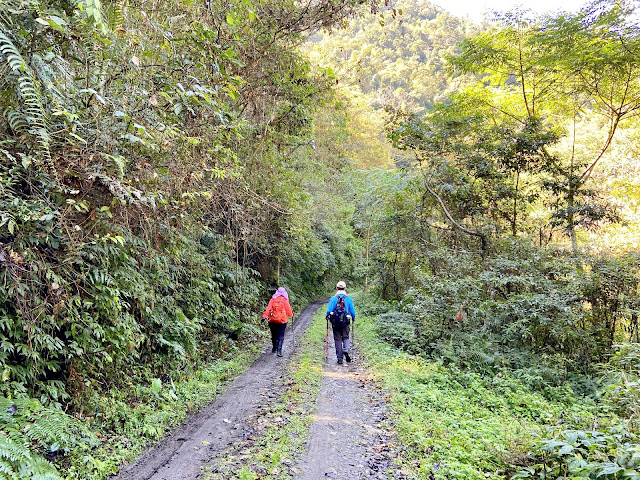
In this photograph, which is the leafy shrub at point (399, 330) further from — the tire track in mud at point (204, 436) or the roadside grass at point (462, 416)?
the tire track in mud at point (204, 436)

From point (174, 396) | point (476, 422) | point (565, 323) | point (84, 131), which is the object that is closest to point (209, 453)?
point (174, 396)

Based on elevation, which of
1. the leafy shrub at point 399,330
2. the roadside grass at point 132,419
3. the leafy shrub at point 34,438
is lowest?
the leafy shrub at point 399,330

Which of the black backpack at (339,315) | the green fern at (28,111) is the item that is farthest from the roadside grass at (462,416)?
the green fern at (28,111)

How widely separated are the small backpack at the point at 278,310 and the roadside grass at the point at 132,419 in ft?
9.21

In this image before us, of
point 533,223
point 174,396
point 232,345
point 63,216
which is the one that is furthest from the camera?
point 533,223

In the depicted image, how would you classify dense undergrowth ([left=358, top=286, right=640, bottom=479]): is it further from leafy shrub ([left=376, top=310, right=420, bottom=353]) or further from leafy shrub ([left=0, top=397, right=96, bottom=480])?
leafy shrub ([left=0, top=397, right=96, bottom=480])

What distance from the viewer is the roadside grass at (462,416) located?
14.8ft

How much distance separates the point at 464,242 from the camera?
14969 millimetres

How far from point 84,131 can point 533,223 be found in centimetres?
1516

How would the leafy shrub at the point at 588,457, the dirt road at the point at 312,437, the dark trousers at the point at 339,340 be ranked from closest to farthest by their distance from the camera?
1. the leafy shrub at the point at 588,457
2. the dirt road at the point at 312,437
3. the dark trousers at the point at 339,340

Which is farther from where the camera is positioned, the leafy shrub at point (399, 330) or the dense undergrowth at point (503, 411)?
the leafy shrub at point (399, 330)

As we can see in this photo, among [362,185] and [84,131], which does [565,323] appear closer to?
[84,131]

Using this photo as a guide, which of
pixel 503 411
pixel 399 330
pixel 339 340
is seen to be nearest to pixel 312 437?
pixel 503 411

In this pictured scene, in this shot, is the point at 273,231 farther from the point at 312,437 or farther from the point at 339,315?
the point at 312,437
